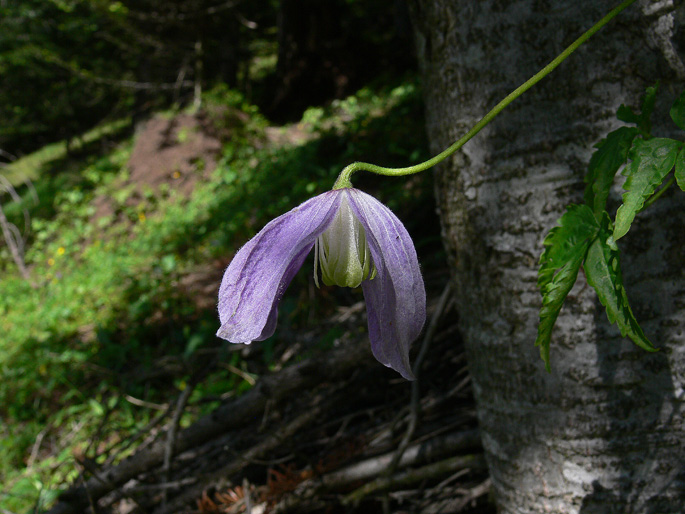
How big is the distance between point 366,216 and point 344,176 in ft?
0.22

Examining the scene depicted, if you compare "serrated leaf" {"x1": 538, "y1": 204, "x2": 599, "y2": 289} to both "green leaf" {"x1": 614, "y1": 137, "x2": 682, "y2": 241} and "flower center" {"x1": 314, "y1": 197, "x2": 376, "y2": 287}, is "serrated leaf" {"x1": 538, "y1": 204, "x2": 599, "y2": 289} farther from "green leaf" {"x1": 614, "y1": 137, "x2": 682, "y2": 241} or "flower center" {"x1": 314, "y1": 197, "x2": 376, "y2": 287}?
"flower center" {"x1": 314, "y1": 197, "x2": 376, "y2": 287}

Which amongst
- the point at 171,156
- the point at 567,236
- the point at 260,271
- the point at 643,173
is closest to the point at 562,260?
the point at 567,236

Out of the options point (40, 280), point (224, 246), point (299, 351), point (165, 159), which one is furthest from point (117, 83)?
point (299, 351)

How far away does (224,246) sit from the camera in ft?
14.4

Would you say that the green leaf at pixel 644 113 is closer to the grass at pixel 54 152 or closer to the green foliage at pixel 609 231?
the green foliage at pixel 609 231

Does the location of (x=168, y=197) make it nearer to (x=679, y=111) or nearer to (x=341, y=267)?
(x=341, y=267)

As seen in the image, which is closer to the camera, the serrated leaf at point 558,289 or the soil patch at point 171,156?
the serrated leaf at point 558,289

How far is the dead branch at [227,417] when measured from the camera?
1751 millimetres

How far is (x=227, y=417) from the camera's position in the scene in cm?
178

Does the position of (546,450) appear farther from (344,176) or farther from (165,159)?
(165,159)

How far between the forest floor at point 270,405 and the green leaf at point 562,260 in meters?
0.94

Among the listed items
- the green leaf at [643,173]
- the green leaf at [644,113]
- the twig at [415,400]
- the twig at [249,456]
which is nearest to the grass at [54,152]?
the twig at [249,456]

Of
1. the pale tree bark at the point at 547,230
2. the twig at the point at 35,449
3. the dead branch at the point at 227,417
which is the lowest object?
the twig at the point at 35,449

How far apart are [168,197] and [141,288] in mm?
2474
